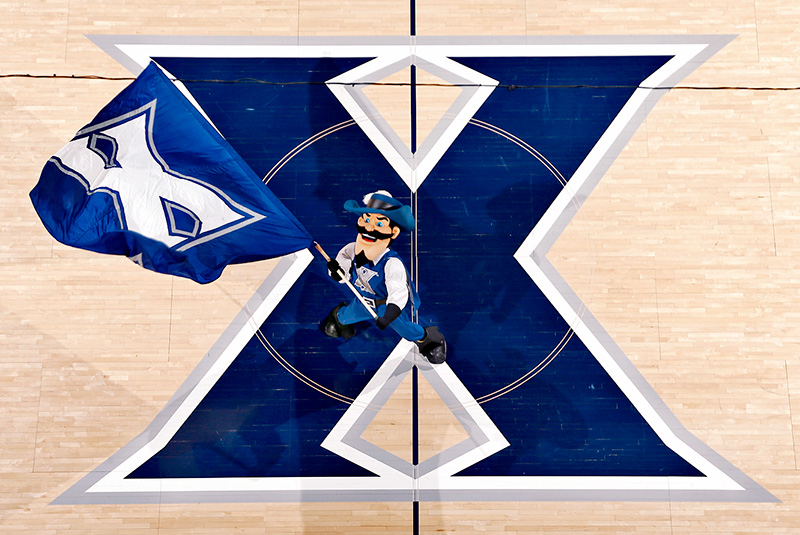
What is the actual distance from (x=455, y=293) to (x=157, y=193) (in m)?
3.86

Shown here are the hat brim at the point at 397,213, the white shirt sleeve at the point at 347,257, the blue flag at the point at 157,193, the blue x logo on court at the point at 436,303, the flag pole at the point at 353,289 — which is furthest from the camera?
the blue x logo on court at the point at 436,303

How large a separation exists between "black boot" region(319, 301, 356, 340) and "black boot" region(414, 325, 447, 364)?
3.07 ft

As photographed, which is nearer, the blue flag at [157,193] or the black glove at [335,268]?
the blue flag at [157,193]

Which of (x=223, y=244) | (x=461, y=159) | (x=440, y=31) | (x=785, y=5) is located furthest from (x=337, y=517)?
(x=785, y=5)

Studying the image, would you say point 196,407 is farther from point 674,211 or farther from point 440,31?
point 674,211

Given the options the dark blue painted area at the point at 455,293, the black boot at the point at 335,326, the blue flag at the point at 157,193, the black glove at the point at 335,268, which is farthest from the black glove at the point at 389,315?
the dark blue painted area at the point at 455,293

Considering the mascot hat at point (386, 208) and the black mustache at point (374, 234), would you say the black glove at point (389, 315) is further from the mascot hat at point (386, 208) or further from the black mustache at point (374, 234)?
the mascot hat at point (386, 208)

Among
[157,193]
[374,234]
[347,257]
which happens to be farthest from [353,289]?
[157,193]

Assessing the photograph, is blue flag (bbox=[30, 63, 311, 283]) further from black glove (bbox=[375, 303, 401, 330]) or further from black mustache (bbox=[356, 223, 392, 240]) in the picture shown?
black glove (bbox=[375, 303, 401, 330])

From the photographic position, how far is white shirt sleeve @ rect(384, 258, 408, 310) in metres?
5.49

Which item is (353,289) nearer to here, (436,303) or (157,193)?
(436,303)

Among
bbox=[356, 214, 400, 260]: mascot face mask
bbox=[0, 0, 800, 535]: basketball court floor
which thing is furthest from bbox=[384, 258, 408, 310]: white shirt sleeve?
bbox=[0, 0, 800, 535]: basketball court floor

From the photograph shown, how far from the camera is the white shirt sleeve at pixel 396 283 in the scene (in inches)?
216

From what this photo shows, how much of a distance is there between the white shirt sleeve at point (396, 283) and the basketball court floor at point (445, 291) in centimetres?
157
